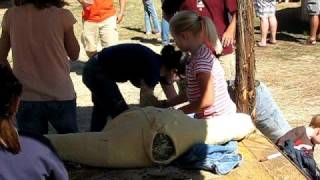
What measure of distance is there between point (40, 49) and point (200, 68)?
0.99 metres

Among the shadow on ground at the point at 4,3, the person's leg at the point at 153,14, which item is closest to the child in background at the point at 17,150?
the person's leg at the point at 153,14

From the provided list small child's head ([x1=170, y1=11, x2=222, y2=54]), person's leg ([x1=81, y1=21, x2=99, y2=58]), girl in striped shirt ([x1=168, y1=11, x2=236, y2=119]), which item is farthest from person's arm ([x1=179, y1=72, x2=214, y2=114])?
person's leg ([x1=81, y1=21, x2=99, y2=58])

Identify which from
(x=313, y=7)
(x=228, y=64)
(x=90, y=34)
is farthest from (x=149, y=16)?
(x=228, y=64)

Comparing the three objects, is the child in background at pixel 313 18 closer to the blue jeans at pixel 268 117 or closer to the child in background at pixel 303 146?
the blue jeans at pixel 268 117

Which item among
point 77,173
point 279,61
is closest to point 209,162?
point 77,173

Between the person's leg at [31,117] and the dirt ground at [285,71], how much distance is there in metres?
2.14

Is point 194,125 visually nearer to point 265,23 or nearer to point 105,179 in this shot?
point 105,179

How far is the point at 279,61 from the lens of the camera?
9148 mm

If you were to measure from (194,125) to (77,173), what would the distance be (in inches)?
29.6

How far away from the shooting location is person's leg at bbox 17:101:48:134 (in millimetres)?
3955

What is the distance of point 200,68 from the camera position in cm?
388

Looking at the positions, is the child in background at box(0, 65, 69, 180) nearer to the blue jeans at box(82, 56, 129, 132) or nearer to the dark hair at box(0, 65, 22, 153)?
the dark hair at box(0, 65, 22, 153)

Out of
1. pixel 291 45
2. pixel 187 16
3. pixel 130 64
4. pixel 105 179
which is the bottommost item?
pixel 291 45

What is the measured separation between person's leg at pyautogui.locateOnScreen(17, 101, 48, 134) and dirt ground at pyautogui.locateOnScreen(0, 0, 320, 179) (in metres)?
2.14
